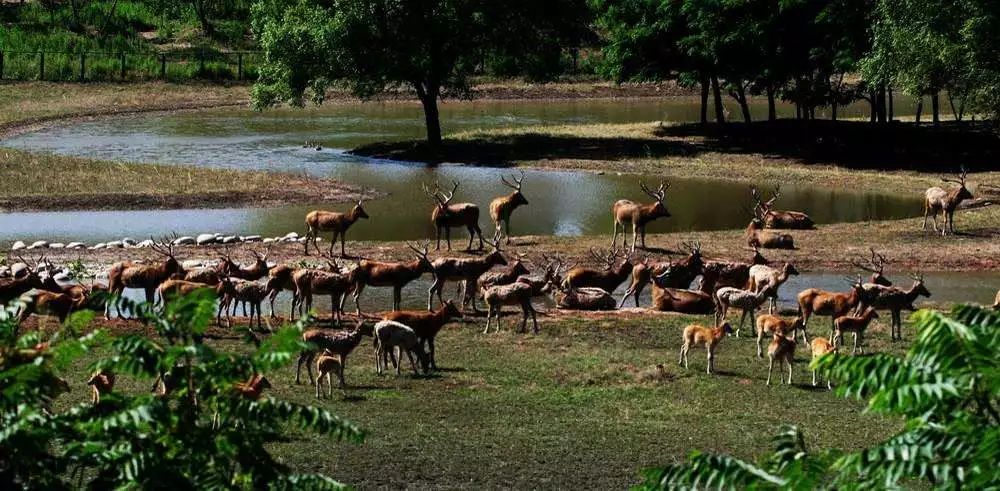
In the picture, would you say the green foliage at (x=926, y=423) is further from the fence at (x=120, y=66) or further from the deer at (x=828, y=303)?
the fence at (x=120, y=66)

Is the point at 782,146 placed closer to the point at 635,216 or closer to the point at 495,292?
the point at 635,216

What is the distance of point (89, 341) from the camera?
918 centimetres

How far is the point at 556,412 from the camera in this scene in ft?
67.2

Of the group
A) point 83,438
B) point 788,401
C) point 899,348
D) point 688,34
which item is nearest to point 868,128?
point 688,34

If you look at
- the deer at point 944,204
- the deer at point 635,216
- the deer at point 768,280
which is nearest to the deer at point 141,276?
the deer at point 768,280

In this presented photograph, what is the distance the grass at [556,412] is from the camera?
58.2ft

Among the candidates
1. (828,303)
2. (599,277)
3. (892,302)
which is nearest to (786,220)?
(599,277)

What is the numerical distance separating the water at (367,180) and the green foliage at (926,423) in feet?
96.4

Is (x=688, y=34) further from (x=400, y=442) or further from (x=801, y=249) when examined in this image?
(x=400, y=442)

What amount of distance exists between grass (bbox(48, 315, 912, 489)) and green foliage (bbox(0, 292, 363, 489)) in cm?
790

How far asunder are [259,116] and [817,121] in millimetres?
26691

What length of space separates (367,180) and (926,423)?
132 ft

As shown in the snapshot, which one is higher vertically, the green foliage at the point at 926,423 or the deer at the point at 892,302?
the green foliage at the point at 926,423

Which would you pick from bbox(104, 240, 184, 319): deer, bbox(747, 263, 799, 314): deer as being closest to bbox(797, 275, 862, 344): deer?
bbox(747, 263, 799, 314): deer
